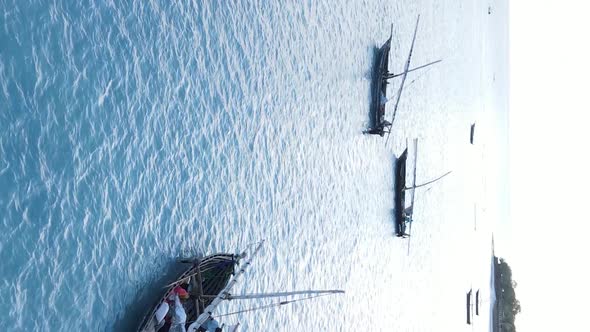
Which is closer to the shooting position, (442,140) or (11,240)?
(11,240)

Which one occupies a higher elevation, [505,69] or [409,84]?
[505,69]

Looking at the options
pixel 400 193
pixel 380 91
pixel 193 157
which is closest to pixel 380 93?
pixel 380 91

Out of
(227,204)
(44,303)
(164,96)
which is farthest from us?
(227,204)

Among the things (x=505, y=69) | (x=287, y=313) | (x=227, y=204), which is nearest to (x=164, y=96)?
(x=227, y=204)

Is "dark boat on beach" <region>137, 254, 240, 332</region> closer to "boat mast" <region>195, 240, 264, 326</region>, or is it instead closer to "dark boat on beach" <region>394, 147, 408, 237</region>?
"boat mast" <region>195, 240, 264, 326</region>

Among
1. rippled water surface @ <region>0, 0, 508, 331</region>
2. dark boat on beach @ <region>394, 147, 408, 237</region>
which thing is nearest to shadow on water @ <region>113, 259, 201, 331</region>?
rippled water surface @ <region>0, 0, 508, 331</region>

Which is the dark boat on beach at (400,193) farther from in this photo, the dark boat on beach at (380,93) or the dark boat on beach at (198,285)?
the dark boat on beach at (198,285)

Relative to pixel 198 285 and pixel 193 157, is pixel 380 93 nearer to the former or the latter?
pixel 193 157

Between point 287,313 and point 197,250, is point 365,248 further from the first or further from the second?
point 197,250
